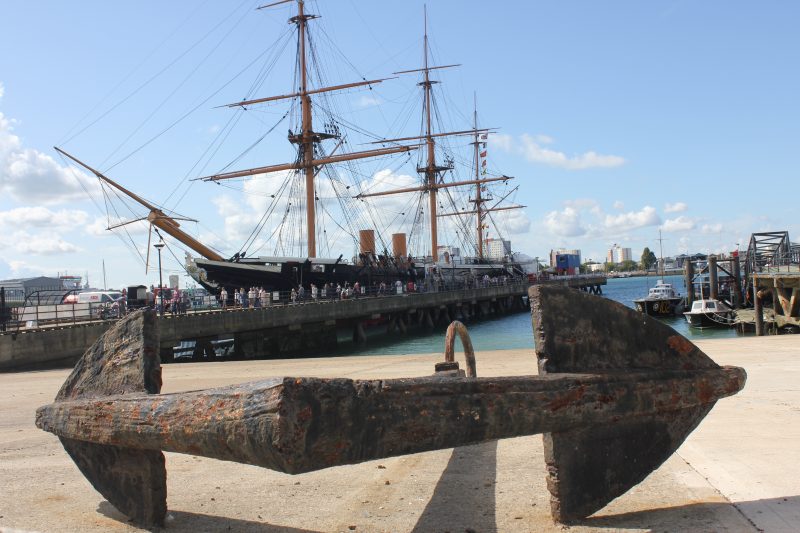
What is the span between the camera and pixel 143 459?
145 inches

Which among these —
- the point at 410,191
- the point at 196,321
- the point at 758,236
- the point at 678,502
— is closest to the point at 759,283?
the point at 758,236

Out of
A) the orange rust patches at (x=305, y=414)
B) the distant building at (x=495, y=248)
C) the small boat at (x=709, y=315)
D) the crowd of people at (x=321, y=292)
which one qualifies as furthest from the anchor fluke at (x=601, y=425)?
the distant building at (x=495, y=248)

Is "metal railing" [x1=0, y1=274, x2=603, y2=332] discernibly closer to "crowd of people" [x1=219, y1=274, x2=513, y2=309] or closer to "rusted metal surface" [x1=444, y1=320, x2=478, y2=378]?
"crowd of people" [x1=219, y1=274, x2=513, y2=309]

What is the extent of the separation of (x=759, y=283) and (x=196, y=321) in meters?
26.9

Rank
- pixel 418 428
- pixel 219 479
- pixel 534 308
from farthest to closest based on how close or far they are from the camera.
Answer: pixel 219 479 → pixel 534 308 → pixel 418 428

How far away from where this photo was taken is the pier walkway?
19.8 m

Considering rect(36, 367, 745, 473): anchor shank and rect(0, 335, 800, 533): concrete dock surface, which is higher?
rect(36, 367, 745, 473): anchor shank

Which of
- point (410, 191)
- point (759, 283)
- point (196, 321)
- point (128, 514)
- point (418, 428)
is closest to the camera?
point (418, 428)

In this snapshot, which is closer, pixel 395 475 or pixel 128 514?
pixel 128 514

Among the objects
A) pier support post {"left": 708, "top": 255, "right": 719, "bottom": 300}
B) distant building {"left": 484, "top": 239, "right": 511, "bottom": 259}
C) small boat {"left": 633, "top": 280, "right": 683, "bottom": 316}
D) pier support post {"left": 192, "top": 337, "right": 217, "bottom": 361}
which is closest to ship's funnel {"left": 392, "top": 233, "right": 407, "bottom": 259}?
small boat {"left": 633, "top": 280, "right": 683, "bottom": 316}

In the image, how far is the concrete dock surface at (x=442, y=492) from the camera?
3.90 m

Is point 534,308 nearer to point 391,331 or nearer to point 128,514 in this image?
point 128,514

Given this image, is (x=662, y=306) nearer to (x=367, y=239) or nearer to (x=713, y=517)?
(x=367, y=239)

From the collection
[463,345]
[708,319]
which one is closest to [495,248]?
[708,319]
